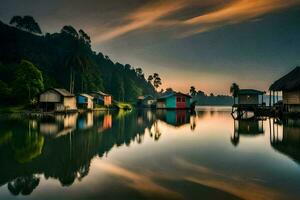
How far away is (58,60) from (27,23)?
30.0 metres

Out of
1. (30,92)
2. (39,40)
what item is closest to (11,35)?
(39,40)

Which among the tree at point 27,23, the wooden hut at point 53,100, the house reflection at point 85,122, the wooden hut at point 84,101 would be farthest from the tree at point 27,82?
the tree at point 27,23

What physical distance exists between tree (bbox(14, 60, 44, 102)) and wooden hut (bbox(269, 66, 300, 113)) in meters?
51.3

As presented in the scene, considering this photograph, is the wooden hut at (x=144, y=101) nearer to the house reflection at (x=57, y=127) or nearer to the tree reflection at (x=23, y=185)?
the house reflection at (x=57, y=127)

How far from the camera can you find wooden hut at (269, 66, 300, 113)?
150 ft

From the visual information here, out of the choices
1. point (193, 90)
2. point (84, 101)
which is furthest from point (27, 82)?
point (193, 90)

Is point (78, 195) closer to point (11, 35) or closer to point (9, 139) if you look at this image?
point (9, 139)

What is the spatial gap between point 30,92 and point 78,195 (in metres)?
65.5

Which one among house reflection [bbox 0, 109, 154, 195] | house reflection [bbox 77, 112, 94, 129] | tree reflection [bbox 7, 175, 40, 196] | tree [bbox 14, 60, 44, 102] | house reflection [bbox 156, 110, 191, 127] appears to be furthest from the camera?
tree [bbox 14, 60, 44, 102]

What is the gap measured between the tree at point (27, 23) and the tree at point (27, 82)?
78.1 m

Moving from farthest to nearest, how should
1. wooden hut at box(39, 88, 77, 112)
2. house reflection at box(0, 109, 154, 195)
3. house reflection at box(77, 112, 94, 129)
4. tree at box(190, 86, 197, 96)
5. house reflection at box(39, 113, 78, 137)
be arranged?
tree at box(190, 86, 197, 96)
wooden hut at box(39, 88, 77, 112)
house reflection at box(77, 112, 94, 129)
house reflection at box(39, 113, 78, 137)
house reflection at box(0, 109, 154, 195)

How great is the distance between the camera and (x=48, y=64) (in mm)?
123438

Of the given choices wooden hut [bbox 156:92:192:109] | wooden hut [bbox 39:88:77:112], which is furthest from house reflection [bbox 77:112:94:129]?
wooden hut [bbox 156:92:192:109]

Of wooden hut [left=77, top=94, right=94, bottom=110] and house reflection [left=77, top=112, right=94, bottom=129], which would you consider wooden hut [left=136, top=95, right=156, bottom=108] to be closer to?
wooden hut [left=77, top=94, right=94, bottom=110]
